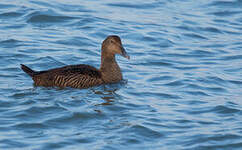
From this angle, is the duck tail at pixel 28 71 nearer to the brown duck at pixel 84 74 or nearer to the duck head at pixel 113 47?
the brown duck at pixel 84 74

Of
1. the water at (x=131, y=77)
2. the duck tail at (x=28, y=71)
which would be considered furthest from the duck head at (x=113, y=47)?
the duck tail at (x=28, y=71)

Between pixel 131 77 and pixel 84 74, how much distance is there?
1.49m

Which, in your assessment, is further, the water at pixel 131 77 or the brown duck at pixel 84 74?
the brown duck at pixel 84 74

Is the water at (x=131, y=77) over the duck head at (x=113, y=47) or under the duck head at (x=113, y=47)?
under

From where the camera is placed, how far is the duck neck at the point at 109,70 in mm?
11492

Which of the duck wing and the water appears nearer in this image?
the water

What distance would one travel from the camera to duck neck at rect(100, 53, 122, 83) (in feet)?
37.7

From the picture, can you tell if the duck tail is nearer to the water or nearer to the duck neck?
the water

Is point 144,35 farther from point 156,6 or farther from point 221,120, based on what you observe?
point 221,120

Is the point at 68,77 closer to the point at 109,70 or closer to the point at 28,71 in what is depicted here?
the point at 28,71

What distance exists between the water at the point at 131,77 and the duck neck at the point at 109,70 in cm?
16

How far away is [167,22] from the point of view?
17.1 meters

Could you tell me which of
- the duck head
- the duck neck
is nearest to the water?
the duck neck

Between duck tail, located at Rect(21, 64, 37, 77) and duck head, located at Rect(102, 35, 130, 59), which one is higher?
duck head, located at Rect(102, 35, 130, 59)
